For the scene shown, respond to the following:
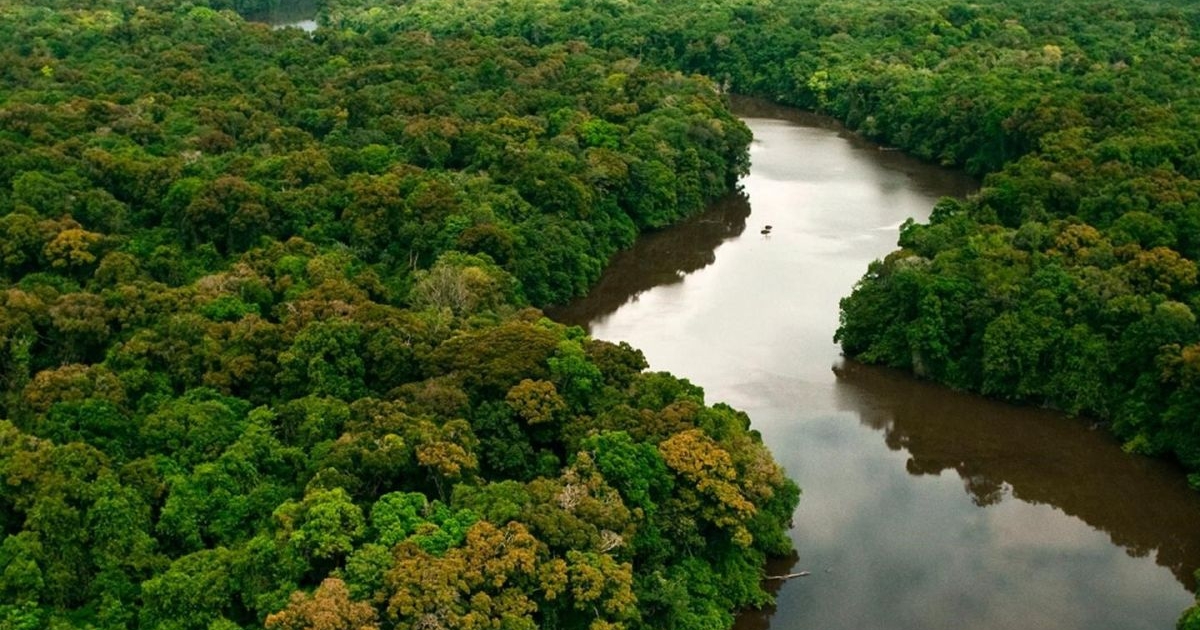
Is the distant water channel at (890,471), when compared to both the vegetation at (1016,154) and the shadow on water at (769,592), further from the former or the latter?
the vegetation at (1016,154)

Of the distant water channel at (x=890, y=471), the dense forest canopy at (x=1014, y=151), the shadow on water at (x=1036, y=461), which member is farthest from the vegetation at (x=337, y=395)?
the dense forest canopy at (x=1014, y=151)

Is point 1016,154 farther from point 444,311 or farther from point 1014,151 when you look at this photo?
point 444,311

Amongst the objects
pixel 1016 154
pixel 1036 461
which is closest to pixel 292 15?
pixel 1016 154

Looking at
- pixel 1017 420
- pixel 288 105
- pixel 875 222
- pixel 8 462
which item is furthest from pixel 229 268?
pixel 875 222

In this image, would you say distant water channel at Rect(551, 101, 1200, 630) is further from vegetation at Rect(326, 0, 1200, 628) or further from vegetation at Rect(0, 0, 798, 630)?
vegetation at Rect(0, 0, 798, 630)

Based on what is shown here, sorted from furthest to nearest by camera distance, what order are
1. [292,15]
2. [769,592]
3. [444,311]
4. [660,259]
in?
[292,15]
[660,259]
[444,311]
[769,592]

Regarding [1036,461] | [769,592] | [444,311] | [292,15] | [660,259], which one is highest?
[444,311]
